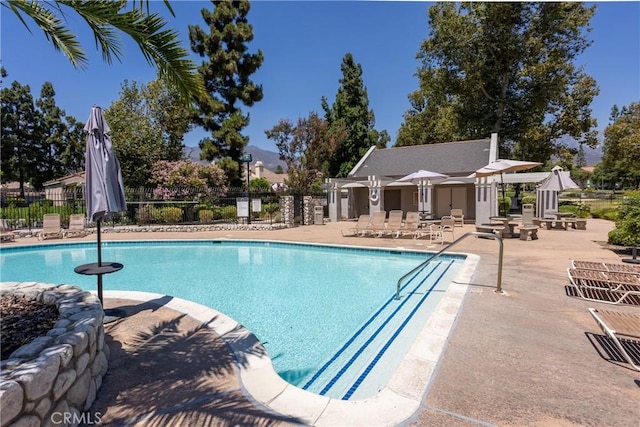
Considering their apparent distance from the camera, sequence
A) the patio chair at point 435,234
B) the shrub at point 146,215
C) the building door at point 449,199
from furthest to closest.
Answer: the building door at point 449,199
the shrub at point 146,215
the patio chair at point 435,234

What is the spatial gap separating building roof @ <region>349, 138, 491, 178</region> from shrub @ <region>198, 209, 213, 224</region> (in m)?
11.0

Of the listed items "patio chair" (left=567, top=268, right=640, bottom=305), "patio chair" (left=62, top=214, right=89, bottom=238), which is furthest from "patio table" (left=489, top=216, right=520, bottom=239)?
"patio chair" (left=62, top=214, right=89, bottom=238)

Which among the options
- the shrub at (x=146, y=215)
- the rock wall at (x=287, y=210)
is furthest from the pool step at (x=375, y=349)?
the shrub at (x=146, y=215)

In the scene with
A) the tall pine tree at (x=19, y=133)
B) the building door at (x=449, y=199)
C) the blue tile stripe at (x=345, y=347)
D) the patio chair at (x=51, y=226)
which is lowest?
the blue tile stripe at (x=345, y=347)

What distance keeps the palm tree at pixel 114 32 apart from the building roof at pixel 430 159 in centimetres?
1968

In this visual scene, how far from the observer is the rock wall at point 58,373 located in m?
2.17

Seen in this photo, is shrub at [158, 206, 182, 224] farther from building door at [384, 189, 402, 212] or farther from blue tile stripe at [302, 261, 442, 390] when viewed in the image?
blue tile stripe at [302, 261, 442, 390]

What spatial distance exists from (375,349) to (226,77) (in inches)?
A: 1024

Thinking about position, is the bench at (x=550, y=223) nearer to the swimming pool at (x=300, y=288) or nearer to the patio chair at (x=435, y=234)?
the patio chair at (x=435, y=234)

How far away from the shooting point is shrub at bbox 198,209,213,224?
19.6 meters

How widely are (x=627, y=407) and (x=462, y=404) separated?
140 cm

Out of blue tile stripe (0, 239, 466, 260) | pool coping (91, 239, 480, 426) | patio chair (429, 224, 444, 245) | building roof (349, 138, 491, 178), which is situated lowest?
pool coping (91, 239, 480, 426)

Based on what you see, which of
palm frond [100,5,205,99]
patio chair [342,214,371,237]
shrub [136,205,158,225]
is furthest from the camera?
shrub [136,205,158,225]

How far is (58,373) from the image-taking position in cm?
253
